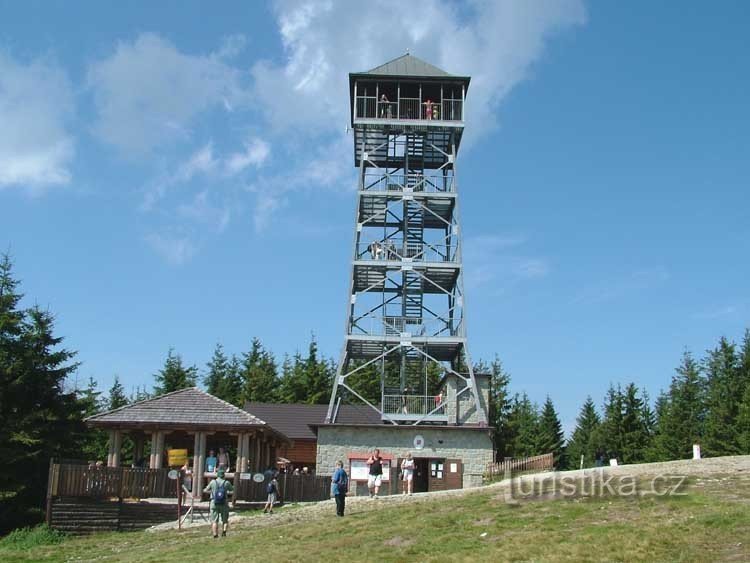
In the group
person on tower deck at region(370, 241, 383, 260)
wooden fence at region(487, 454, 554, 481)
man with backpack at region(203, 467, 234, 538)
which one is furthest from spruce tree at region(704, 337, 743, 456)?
man with backpack at region(203, 467, 234, 538)

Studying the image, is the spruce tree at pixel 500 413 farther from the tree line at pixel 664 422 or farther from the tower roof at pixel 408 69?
the tower roof at pixel 408 69

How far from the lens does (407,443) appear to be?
35438mm

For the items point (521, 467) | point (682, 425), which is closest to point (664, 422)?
point (682, 425)

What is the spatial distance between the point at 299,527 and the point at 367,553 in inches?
176

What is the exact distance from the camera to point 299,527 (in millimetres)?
20125

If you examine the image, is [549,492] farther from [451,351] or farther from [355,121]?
[355,121]

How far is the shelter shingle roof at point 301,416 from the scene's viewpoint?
151 feet

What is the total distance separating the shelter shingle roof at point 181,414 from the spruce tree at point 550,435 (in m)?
36.2

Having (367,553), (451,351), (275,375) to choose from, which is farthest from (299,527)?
(275,375)

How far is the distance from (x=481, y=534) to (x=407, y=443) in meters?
18.9

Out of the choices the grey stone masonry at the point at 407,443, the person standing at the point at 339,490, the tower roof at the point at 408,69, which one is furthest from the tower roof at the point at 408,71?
the person standing at the point at 339,490

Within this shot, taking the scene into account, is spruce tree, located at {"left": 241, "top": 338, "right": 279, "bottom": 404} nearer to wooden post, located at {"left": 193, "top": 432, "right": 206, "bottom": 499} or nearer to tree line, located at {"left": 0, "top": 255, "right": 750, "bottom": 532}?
tree line, located at {"left": 0, "top": 255, "right": 750, "bottom": 532}

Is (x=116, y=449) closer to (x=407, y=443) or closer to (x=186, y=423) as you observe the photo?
(x=186, y=423)

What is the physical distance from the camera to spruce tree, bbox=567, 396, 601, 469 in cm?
6628
